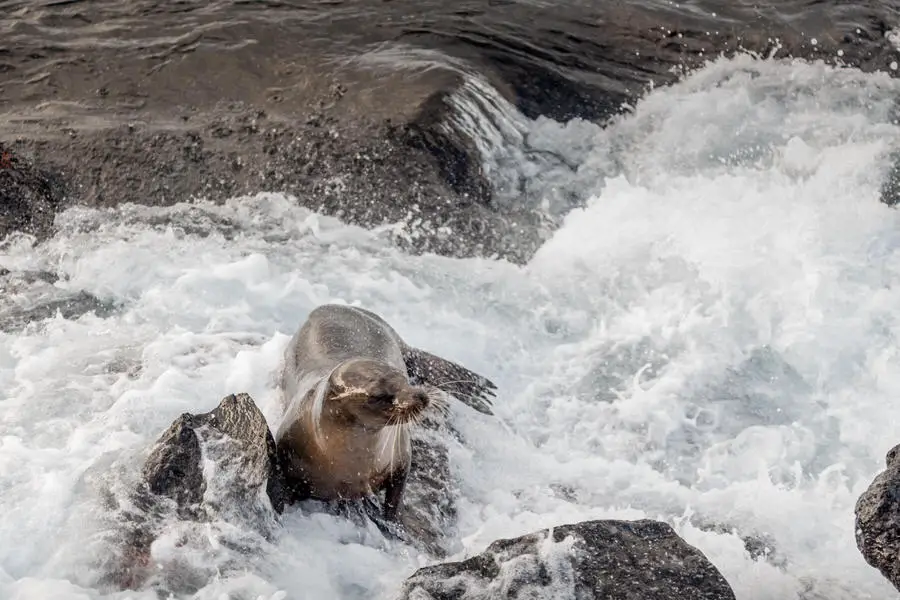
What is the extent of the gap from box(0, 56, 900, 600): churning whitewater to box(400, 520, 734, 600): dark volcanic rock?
641 millimetres

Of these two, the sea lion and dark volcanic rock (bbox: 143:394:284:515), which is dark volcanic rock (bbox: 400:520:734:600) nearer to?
the sea lion

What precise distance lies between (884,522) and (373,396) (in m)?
2.26

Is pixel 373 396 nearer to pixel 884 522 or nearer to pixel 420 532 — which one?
pixel 420 532

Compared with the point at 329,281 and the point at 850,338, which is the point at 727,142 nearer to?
the point at 850,338

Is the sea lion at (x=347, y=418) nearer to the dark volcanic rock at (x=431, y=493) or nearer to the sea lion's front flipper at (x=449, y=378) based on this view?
the dark volcanic rock at (x=431, y=493)

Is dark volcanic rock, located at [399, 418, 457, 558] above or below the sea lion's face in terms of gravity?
below

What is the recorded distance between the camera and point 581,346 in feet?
24.7

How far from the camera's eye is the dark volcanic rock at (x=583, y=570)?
446 cm

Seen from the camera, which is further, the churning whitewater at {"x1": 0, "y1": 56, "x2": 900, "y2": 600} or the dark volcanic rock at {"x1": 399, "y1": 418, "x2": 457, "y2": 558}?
the dark volcanic rock at {"x1": 399, "y1": 418, "x2": 457, "y2": 558}

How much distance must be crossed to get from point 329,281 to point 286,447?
2.48 metres

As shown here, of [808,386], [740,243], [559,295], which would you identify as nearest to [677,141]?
[740,243]

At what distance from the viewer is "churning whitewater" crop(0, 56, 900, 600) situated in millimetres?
5363

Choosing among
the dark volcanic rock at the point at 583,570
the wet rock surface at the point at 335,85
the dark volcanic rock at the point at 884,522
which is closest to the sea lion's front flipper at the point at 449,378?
the wet rock surface at the point at 335,85

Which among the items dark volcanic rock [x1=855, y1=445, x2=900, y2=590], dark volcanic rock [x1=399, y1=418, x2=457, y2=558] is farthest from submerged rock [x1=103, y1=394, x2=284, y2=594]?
dark volcanic rock [x1=855, y1=445, x2=900, y2=590]
